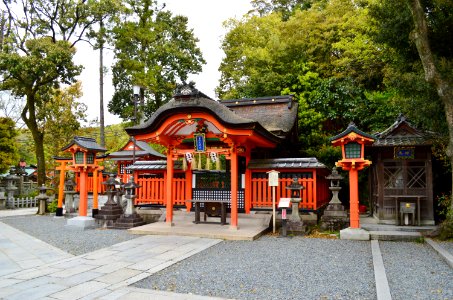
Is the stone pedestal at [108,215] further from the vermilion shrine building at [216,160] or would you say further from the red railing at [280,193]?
the red railing at [280,193]

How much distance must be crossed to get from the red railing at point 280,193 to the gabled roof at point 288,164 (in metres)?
0.45

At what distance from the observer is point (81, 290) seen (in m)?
4.59

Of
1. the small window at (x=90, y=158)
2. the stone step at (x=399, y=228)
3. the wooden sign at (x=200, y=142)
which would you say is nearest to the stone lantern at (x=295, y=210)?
the stone step at (x=399, y=228)

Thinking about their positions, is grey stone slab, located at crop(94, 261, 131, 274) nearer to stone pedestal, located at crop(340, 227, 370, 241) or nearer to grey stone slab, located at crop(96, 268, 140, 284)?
grey stone slab, located at crop(96, 268, 140, 284)

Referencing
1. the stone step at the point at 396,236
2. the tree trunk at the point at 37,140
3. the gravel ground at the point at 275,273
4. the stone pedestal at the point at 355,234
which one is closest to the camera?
the gravel ground at the point at 275,273

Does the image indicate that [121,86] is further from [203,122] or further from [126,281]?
[126,281]

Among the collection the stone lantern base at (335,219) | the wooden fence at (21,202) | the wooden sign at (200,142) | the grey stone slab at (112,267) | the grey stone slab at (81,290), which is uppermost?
the wooden sign at (200,142)

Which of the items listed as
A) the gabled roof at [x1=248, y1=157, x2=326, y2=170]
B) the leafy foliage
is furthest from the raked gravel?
the leafy foliage

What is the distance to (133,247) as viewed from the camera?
7.65 meters

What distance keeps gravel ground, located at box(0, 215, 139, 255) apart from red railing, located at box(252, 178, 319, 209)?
409cm

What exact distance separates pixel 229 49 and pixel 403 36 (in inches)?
758

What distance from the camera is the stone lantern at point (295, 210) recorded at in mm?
9305

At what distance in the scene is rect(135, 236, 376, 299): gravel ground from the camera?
4621 mm

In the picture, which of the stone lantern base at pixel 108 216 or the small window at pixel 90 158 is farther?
the small window at pixel 90 158
